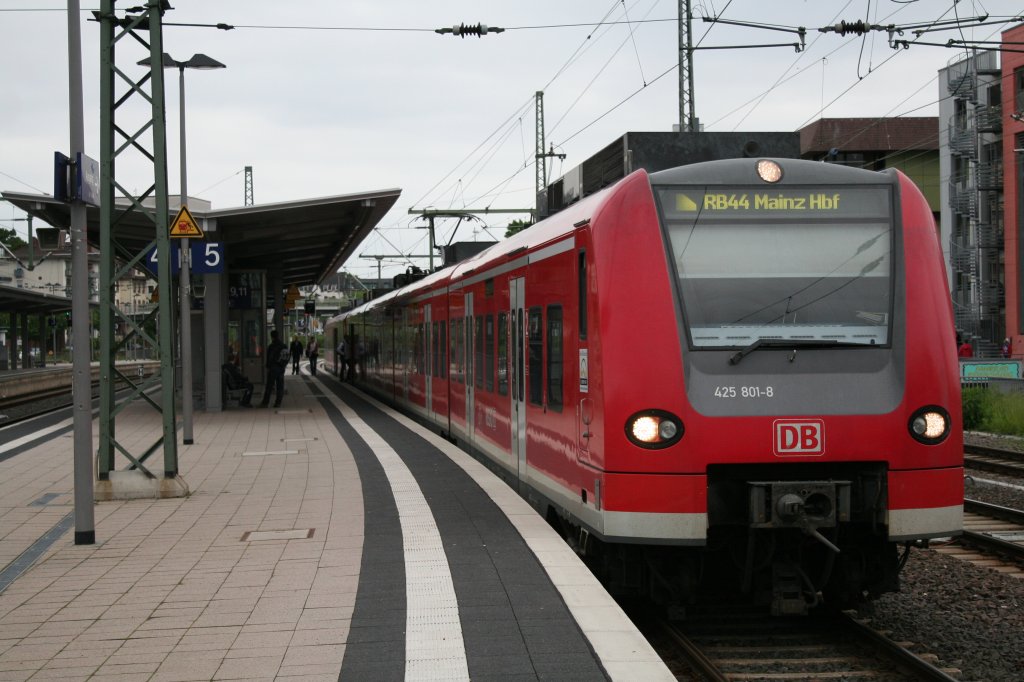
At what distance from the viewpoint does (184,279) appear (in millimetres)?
18406

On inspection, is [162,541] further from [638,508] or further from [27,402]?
[27,402]

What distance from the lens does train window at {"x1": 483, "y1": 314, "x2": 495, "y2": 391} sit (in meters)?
12.1

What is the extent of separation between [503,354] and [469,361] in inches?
118

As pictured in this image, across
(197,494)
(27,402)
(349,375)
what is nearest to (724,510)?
(197,494)

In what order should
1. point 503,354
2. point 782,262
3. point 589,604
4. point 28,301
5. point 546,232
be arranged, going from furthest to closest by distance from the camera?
1. point 28,301
2. point 503,354
3. point 546,232
4. point 782,262
5. point 589,604

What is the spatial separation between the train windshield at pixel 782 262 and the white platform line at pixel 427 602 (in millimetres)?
2117

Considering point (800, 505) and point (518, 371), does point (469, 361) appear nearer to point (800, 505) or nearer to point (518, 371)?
point (518, 371)

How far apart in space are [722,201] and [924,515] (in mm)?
2197

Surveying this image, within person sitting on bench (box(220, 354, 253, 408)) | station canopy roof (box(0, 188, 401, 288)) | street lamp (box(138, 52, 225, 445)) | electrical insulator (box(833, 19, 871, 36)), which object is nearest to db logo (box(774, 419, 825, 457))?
electrical insulator (box(833, 19, 871, 36))

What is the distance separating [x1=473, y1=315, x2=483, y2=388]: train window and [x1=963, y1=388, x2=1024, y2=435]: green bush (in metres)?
12.2

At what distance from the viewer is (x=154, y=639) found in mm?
5867

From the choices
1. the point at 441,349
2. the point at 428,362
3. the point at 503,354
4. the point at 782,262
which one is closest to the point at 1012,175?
the point at 428,362

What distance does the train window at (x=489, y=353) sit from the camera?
39.8ft

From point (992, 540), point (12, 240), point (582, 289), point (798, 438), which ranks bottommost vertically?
point (992, 540)
